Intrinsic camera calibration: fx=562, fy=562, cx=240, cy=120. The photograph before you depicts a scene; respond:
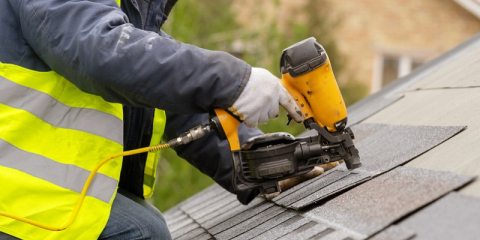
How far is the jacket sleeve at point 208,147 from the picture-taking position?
2.90 meters

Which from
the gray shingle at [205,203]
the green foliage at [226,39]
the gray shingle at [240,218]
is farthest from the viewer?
the green foliage at [226,39]

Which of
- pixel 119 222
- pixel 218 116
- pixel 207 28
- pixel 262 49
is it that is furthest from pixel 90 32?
pixel 207 28

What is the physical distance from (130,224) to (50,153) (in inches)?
16.4

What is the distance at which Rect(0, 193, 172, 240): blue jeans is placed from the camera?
2.15 meters

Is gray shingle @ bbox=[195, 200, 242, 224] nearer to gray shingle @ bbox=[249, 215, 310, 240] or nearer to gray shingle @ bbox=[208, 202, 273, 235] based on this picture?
gray shingle @ bbox=[208, 202, 273, 235]

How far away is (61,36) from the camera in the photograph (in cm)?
187

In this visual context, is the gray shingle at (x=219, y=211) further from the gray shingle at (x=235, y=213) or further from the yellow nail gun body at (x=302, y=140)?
the yellow nail gun body at (x=302, y=140)

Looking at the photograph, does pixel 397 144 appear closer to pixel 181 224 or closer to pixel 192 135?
pixel 192 135

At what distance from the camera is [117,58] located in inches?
73.4

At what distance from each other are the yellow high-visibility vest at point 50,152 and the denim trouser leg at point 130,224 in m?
0.09

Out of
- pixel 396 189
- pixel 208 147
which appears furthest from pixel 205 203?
pixel 396 189

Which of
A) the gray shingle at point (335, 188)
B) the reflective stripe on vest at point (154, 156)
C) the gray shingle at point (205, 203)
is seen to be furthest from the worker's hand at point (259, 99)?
the gray shingle at point (205, 203)

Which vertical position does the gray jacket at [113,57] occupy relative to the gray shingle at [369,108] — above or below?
above

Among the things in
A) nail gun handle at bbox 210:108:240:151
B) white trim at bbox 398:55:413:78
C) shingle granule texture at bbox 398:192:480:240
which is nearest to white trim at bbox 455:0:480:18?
white trim at bbox 398:55:413:78
